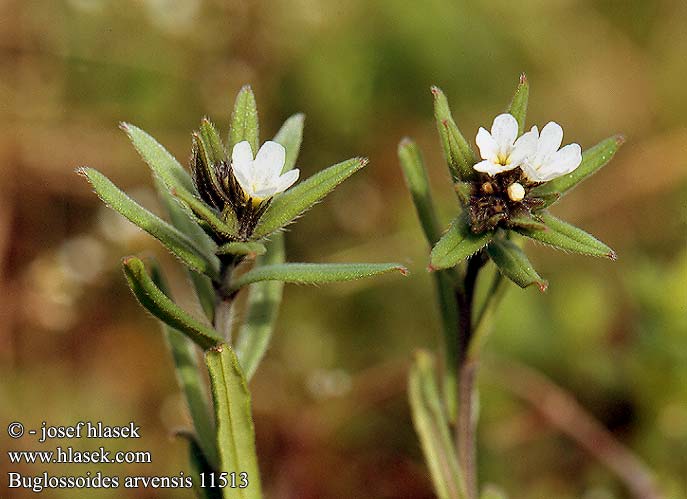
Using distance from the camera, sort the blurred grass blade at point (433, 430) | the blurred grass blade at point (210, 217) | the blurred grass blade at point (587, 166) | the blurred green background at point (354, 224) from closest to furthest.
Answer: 1. the blurred grass blade at point (210, 217)
2. the blurred grass blade at point (587, 166)
3. the blurred grass blade at point (433, 430)
4. the blurred green background at point (354, 224)

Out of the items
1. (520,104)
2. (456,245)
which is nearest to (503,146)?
(520,104)

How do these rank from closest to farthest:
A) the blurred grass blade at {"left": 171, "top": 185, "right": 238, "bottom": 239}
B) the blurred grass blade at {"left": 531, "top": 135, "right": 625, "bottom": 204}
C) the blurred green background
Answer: the blurred grass blade at {"left": 171, "top": 185, "right": 238, "bottom": 239}
the blurred grass blade at {"left": 531, "top": 135, "right": 625, "bottom": 204}
the blurred green background

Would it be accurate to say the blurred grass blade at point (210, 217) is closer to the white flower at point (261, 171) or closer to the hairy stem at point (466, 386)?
the white flower at point (261, 171)

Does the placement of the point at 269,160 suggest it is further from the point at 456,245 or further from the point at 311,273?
the point at 456,245

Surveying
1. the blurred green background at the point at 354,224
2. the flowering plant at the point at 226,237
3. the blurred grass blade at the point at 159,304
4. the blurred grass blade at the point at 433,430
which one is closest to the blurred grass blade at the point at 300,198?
the flowering plant at the point at 226,237

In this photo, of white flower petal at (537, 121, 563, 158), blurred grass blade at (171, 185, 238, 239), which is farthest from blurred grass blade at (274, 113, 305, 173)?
white flower petal at (537, 121, 563, 158)

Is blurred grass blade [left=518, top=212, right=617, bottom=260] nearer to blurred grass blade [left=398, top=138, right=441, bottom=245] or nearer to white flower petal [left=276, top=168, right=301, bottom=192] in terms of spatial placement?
blurred grass blade [left=398, top=138, right=441, bottom=245]

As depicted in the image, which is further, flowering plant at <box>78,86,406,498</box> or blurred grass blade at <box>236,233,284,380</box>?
blurred grass blade at <box>236,233,284,380</box>
